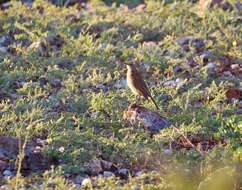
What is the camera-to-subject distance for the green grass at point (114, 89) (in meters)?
5.87

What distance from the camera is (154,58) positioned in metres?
9.07

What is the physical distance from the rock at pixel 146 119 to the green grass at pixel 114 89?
8 centimetres

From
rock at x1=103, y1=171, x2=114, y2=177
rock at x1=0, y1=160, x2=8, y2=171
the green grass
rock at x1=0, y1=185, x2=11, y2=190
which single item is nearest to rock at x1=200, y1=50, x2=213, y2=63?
the green grass

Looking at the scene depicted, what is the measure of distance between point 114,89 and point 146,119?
55.6 inches

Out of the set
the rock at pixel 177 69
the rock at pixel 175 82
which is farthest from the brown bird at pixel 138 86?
the rock at pixel 177 69

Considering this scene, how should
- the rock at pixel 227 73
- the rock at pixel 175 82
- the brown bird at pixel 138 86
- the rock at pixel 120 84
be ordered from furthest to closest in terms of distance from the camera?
the rock at pixel 227 73, the rock at pixel 120 84, the rock at pixel 175 82, the brown bird at pixel 138 86

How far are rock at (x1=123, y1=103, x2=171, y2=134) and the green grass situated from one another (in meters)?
0.08

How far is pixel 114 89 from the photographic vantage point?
324 inches

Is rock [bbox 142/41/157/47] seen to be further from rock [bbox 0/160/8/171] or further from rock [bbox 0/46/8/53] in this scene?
rock [bbox 0/160/8/171]

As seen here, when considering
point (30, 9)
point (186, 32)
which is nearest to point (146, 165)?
point (186, 32)

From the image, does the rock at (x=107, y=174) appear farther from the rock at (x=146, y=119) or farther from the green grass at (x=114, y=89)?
the rock at (x=146, y=119)

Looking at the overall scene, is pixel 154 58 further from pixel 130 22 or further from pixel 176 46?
pixel 130 22

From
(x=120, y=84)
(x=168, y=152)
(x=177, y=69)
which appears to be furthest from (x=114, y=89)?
(x=168, y=152)

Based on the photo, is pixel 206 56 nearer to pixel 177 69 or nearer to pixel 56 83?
pixel 177 69
